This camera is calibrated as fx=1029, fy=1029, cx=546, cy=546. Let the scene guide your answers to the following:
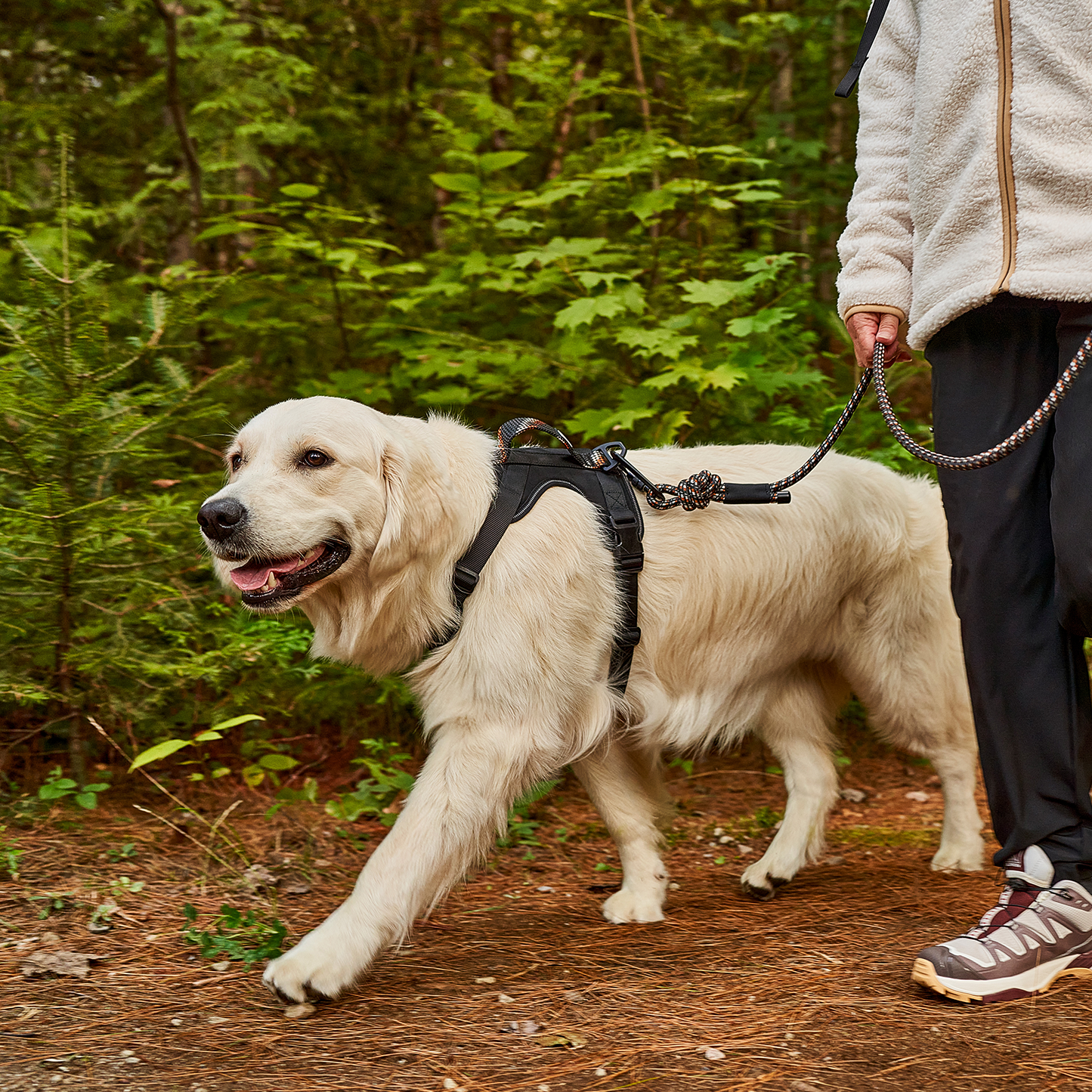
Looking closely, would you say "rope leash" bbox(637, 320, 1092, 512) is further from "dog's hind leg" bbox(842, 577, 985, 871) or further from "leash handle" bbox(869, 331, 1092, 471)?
"dog's hind leg" bbox(842, 577, 985, 871)

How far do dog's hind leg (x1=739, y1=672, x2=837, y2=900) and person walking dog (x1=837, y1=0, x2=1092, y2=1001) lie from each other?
1.00 meters

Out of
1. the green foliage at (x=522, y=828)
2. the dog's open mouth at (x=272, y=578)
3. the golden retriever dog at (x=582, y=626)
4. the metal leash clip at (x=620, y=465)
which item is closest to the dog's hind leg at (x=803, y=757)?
the golden retriever dog at (x=582, y=626)

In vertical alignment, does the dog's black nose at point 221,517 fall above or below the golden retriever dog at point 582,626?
above

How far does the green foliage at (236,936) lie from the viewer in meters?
2.62

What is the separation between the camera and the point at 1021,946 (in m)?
2.25

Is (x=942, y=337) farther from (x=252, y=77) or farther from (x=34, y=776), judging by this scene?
(x=252, y=77)

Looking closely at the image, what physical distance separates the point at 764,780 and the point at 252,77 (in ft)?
15.6

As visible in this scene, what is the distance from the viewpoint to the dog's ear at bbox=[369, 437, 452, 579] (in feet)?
8.71

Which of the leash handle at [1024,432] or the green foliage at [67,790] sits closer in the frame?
the leash handle at [1024,432]

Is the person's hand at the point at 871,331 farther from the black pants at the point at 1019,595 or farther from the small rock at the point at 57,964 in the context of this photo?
the small rock at the point at 57,964

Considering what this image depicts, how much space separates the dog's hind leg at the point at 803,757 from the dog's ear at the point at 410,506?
145 cm

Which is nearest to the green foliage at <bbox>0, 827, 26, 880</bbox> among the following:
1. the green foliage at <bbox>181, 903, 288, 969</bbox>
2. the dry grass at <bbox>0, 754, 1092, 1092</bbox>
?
the dry grass at <bbox>0, 754, 1092, 1092</bbox>

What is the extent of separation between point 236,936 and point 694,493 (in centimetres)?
177

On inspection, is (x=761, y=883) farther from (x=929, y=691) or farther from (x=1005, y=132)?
(x=1005, y=132)
